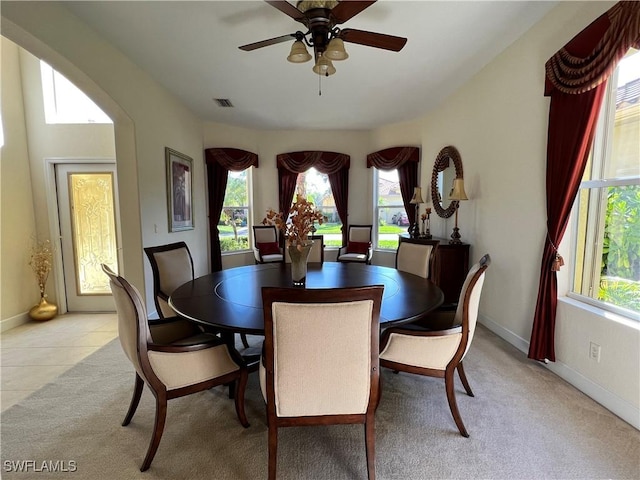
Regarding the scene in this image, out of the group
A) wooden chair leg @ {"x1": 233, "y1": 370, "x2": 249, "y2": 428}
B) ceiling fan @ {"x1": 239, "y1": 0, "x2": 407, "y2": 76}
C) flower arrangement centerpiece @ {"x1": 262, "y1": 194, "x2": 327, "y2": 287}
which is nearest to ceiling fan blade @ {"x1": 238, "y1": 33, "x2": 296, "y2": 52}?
ceiling fan @ {"x1": 239, "y1": 0, "x2": 407, "y2": 76}

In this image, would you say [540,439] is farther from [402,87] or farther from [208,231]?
[208,231]

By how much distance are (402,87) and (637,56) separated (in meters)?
2.24

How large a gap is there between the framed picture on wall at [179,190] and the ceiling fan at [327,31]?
230 centimetres

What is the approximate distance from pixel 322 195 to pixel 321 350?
483 cm

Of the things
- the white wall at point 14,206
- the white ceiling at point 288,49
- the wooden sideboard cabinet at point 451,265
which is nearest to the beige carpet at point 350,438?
the wooden sideboard cabinet at point 451,265

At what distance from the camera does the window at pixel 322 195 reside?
5.85 metres

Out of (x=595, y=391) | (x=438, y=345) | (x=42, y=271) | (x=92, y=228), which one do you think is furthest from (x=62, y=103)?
(x=595, y=391)

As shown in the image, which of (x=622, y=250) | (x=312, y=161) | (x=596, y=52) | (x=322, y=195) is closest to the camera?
(x=596, y=52)

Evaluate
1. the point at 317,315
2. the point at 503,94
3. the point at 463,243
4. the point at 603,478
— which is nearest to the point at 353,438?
the point at 317,315

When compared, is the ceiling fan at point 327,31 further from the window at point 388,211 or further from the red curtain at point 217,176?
the window at point 388,211

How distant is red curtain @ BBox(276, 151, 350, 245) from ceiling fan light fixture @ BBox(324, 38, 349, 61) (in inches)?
143

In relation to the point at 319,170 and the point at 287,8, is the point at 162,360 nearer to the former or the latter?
the point at 287,8

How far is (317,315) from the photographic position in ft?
4.05

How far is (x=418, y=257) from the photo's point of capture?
2885 millimetres
